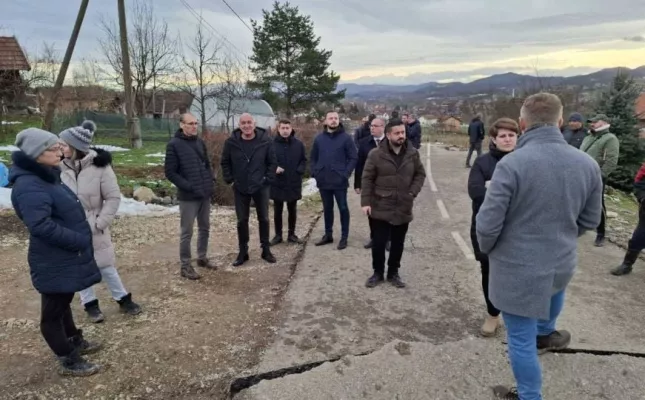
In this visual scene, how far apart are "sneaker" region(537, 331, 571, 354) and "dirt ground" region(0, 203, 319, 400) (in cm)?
214

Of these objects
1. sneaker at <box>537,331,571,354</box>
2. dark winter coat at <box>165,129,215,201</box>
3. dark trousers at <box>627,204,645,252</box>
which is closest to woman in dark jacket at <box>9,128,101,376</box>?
dark winter coat at <box>165,129,215,201</box>

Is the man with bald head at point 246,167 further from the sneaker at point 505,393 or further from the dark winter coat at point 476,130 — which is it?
the dark winter coat at point 476,130

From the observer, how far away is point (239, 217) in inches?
225

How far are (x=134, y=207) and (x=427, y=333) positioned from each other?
6.24 metres

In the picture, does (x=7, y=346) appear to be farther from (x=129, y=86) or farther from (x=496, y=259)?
(x=129, y=86)

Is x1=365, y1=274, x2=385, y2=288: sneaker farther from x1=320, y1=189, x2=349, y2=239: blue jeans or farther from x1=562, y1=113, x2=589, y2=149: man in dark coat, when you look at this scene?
x1=562, y1=113, x2=589, y2=149: man in dark coat

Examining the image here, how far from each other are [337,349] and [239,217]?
258 centimetres

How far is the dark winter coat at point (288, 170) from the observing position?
656 centimetres

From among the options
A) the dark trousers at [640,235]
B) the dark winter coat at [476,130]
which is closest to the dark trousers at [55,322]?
the dark trousers at [640,235]

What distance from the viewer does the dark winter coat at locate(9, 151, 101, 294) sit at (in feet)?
9.82

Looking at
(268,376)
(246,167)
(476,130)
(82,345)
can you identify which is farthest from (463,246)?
(476,130)

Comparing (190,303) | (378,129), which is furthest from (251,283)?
(378,129)

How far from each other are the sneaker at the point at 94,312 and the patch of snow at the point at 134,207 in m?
4.09

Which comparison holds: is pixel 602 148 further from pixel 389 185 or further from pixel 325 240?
pixel 325 240
